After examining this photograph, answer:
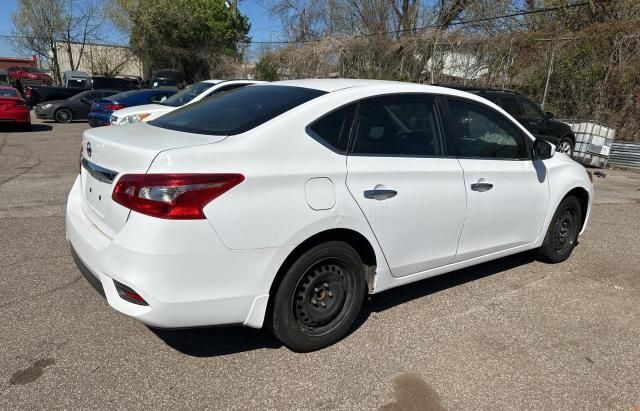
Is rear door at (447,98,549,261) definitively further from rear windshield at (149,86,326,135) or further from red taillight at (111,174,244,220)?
red taillight at (111,174,244,220)

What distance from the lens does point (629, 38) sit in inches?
511

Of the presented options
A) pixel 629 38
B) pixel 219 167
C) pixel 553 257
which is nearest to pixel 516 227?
pixel 553 257

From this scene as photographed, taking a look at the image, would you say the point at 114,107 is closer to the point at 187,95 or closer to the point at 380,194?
the point at 187,95

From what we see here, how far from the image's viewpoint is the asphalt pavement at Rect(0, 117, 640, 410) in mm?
2770

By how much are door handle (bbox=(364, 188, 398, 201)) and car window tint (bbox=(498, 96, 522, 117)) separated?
8.55 m

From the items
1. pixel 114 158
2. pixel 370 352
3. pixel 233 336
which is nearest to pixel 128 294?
pixel 114 158

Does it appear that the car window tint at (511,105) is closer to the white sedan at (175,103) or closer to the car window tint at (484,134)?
the white sedan at (175,103)

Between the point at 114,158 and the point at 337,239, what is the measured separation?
4.47 ft

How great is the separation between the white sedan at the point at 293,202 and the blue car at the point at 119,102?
1016 centimetres

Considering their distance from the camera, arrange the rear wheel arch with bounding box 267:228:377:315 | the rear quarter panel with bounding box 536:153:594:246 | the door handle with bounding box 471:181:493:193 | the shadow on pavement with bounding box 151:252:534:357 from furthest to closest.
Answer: the rear quarter panel with bounding box 536:153:594:246 → the door handle with bounding box 471:181:493:193 → the shadow on pavement with bounding box 151:252:534:357 → the rear wheel arch with bounding box 267:228:377:315

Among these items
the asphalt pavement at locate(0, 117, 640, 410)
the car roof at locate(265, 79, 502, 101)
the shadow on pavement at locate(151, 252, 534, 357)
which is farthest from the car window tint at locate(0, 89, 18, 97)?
the shadow on pavement at locate(151, 252, 534, 357)

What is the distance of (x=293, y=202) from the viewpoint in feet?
9.28

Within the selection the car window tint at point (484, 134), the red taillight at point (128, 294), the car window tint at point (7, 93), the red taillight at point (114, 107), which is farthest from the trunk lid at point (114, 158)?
the car window tint at point (7, 93)

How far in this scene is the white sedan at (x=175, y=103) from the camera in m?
9.91
